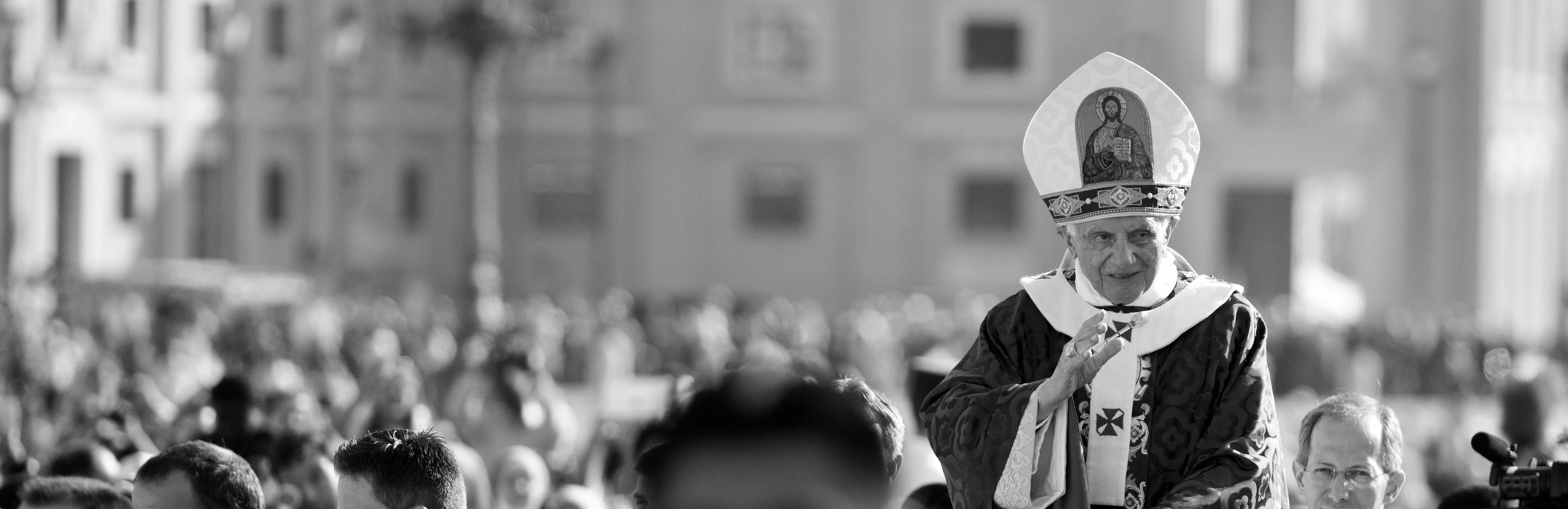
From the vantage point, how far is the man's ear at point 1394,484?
506 cm

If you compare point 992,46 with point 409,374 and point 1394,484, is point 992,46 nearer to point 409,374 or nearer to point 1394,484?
point 409,374

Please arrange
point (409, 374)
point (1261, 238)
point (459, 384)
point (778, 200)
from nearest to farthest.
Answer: point (409, 374) → point (459, 384) → point (778, 200) → point (1261, 238)

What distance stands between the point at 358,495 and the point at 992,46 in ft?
116

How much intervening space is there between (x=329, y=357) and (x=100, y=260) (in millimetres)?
14373

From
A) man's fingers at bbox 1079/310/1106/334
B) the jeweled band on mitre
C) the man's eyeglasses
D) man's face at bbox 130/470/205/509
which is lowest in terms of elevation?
man's face at bbox 130/470/205/509

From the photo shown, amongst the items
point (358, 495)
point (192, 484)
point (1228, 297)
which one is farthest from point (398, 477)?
point (1228, 297)

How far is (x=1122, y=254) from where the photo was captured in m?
4.28

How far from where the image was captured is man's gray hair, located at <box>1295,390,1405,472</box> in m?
5.06

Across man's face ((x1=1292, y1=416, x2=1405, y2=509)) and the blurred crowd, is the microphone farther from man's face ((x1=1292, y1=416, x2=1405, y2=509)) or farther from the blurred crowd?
the blurred crowd

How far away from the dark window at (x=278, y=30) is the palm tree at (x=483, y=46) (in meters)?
10.4

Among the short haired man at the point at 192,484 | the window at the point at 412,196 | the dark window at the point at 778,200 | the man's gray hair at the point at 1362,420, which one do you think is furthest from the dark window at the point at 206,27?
the man's gray hair at the point at 1362,420

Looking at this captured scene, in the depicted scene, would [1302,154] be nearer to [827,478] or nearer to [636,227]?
[636,227]

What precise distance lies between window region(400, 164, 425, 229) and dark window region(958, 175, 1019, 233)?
10571mm

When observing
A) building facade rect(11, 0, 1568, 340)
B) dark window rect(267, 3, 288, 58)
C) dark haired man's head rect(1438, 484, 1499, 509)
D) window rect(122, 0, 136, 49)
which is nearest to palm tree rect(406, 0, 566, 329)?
window rect(122, 0, 136, 49)
